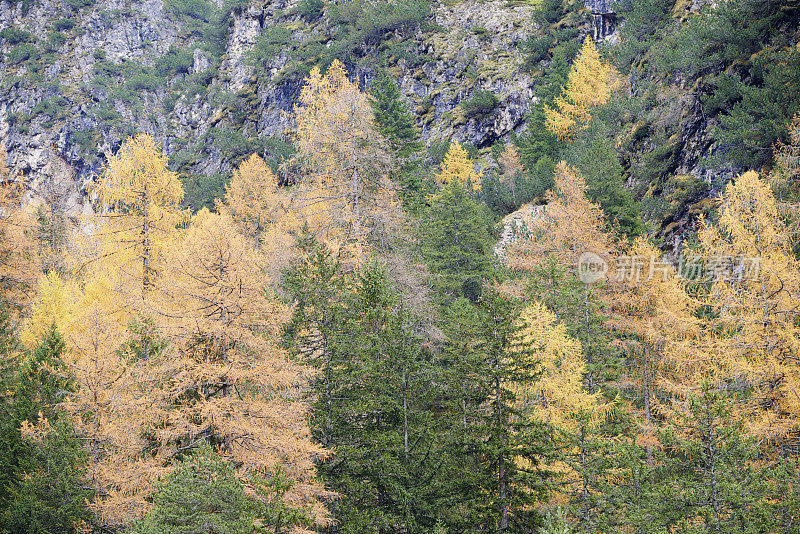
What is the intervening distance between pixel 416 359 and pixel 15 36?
133 m

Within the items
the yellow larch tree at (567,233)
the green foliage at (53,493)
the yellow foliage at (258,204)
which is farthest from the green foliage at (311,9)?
the green foliage at (53,493)

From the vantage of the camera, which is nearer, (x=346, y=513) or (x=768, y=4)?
(x=346, y=513)

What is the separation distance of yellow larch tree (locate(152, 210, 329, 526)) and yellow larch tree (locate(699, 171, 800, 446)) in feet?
41.4

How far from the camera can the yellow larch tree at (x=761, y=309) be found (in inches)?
553

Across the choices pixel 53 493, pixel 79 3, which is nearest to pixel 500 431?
pixel 53 493

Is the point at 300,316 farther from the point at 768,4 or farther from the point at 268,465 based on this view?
the point at 768,4

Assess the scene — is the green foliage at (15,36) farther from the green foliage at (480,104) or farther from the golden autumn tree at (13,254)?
the golden autumn tree at (13,254)

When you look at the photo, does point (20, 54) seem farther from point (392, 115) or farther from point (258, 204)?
point (392, 115)

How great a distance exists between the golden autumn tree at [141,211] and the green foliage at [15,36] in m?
115

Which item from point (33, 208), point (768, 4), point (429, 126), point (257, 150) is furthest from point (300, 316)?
point (429, 126)

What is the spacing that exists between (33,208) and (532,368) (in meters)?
42.5

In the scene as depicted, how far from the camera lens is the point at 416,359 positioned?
15305 mm

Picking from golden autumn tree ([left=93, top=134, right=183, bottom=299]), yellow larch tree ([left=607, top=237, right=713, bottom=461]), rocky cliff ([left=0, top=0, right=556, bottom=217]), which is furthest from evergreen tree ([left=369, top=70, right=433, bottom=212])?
rocky cliff ([left=0, top=0, right=556, bottom=217])

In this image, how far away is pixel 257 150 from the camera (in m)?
56.6
